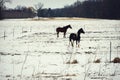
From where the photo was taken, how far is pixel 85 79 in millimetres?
6684

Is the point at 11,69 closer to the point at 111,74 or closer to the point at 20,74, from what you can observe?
the point at 20,74

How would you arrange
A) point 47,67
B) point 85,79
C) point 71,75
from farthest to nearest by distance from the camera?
point 47,67
point 71,75
point 85,79

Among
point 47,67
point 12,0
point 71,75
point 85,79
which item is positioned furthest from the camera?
point 12,0

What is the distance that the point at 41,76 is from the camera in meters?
7.09

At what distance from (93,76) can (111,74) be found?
1.81 ft

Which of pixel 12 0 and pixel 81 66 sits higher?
pixel 12 0

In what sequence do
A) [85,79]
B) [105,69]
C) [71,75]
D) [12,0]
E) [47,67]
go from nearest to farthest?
[85,79] → [71,75] → [105,69] → [47,67] → [12,0]

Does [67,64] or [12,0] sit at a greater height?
[12,0]

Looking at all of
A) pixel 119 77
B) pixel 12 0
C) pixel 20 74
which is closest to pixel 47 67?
pixel 20 74

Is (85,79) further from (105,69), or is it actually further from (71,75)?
(105,69)

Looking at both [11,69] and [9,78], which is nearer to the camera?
[9,78]

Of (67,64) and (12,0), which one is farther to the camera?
(12,0)

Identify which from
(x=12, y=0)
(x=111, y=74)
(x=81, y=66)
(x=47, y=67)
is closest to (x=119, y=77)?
(x=111, y=74)

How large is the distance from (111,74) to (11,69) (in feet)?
9.93
